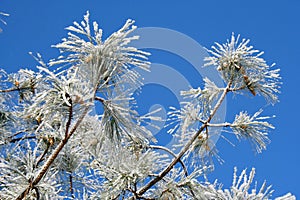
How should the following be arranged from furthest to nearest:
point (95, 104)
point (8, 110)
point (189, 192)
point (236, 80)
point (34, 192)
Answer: point (8, 110)
point (236, 80)
point (189, 192)
point (34, 192)
point (95, 104)

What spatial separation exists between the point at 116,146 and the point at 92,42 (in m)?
0.37

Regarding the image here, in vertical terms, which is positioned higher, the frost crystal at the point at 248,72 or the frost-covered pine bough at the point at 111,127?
the frost crystal at the point at 248,72

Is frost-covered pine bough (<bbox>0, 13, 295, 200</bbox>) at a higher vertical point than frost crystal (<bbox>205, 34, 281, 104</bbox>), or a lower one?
lower

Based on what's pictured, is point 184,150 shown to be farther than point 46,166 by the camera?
Yes

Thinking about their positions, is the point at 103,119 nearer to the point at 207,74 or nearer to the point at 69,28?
the point at 69,28

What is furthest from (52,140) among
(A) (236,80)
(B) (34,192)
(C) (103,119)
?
(A) (236,80)

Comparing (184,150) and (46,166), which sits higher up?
(184,150)

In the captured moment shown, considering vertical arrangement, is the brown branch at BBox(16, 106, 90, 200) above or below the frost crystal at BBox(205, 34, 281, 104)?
below

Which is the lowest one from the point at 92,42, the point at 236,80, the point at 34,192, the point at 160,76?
the point at 34,192

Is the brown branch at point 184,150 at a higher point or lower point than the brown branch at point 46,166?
higher

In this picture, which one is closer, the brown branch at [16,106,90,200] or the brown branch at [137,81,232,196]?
the brown branch at [16,106,90,200]

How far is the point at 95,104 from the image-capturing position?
5.23 feet

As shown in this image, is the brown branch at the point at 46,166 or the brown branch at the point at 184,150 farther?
the brown branch at the point at 184,150

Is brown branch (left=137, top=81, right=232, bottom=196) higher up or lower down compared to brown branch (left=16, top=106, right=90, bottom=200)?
higher up
